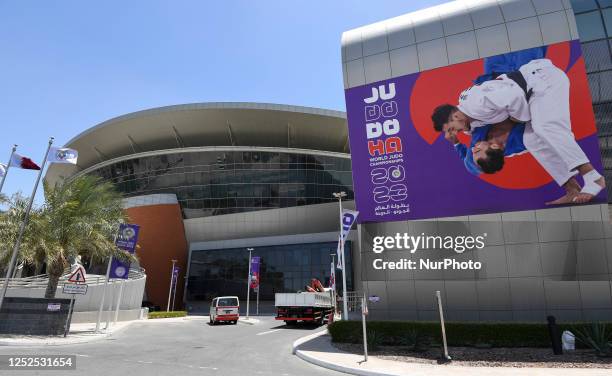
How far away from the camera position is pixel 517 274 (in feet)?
60.8

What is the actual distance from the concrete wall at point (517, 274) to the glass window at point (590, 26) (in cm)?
863

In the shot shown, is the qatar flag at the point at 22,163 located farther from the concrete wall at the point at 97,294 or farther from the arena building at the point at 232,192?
the arena building at the point at 232,192

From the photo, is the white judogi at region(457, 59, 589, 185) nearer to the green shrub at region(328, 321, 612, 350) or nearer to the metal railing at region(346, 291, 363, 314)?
the green shrub at region(328, 321, 612, 350)

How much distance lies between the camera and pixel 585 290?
57.9 feet

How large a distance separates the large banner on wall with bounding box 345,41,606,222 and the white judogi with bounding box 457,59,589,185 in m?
0.04

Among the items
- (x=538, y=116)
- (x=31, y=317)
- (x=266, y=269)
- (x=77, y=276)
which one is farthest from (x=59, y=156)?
(x=266, y=269)

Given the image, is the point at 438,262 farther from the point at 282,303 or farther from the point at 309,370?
the point at 282,303

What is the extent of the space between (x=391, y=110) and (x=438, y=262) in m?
8.57

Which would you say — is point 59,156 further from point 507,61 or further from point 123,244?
point 507,61

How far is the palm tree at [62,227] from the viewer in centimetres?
2188

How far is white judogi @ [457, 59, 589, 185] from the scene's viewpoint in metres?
18.6

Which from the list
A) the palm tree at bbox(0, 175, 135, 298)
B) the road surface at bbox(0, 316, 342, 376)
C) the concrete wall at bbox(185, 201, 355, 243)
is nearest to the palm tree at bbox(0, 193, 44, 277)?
the palm tree at bbox(0, 175, 135, 298)

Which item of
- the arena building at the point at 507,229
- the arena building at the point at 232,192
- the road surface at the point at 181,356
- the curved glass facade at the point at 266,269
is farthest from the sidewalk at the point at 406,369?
the arena building at the point at 232,192

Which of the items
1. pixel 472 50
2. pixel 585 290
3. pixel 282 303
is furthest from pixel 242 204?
pixel 585 290
